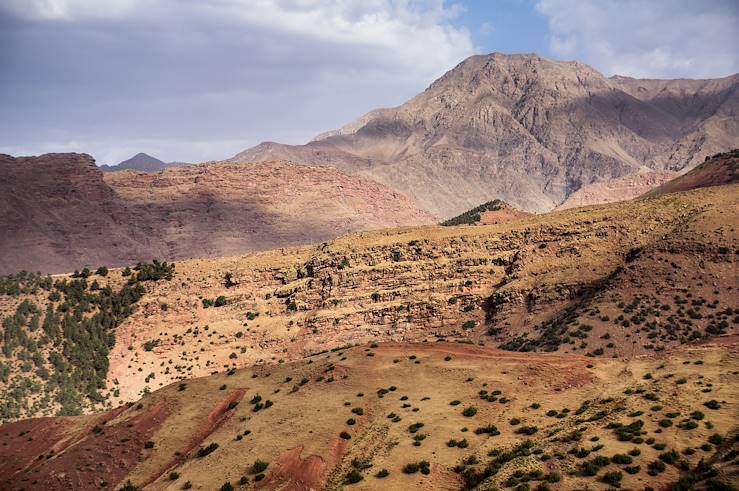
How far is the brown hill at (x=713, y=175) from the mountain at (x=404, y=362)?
4022cm

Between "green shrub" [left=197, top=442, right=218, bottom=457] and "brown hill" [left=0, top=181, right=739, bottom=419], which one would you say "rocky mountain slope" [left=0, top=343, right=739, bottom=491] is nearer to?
"green shrub" [left=197, top=442, right=218, bottom=457]

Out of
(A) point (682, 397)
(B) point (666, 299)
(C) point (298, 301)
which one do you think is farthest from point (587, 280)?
(A) point (682, 397)

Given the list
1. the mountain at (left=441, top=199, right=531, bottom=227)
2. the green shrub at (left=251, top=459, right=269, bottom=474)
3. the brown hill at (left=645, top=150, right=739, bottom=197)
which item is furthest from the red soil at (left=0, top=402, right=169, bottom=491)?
the brown hill at (left=645, top=150, right=739, bottom=197)

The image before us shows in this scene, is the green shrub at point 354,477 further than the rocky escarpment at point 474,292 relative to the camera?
No

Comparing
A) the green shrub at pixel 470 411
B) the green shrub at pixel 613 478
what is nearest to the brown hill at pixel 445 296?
the green shrub at pixel 470 411

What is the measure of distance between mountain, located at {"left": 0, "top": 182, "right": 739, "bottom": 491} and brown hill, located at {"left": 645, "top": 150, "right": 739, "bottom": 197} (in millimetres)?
40224

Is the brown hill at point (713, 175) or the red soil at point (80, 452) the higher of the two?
the brown hill at point (713, 175)

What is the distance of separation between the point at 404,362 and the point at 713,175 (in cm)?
10158

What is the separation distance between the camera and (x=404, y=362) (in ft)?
149

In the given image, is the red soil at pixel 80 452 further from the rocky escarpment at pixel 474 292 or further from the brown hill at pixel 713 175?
the brown hill at pixel 713 175

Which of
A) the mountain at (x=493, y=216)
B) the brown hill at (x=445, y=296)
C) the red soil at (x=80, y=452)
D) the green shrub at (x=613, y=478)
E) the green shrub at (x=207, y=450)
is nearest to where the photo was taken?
the green shrub at (x=613, y=478)

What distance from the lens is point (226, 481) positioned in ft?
111

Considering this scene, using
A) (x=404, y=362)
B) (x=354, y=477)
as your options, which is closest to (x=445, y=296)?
(x=404, y=362)

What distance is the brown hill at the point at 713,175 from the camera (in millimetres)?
117938
